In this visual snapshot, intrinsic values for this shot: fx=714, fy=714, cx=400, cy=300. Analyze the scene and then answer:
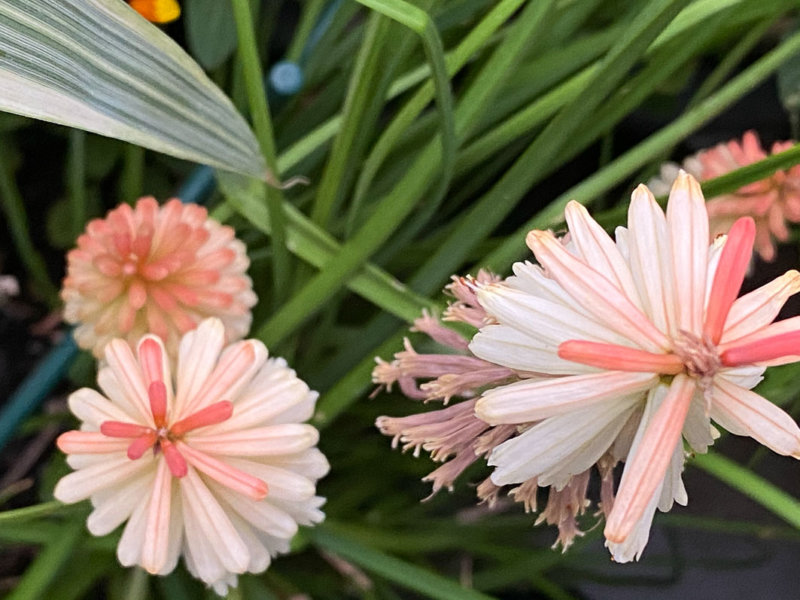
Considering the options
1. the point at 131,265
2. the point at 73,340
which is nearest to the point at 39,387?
the point at 73,340

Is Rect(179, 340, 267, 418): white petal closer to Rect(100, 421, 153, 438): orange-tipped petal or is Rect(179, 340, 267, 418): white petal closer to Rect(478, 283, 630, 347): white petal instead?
Rect(100, 421, 153, 438): orange-tipped petal

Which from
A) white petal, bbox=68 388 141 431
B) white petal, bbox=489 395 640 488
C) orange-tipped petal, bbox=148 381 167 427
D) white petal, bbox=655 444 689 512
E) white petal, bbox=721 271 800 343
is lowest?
white petal, bbox=655 444 689 512

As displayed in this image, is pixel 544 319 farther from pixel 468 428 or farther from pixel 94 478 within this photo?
pixel 94 478

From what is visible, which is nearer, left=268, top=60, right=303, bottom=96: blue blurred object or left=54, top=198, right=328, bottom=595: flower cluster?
left=54, top=198, right=328, bottom=595: flower cluster

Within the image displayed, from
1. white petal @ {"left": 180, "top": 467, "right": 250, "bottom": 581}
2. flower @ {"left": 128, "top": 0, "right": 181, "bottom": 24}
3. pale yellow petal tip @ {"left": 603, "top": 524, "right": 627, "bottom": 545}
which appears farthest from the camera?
flower @ {"left": 128, "top": 0, "right": 181, "bottom": 24}

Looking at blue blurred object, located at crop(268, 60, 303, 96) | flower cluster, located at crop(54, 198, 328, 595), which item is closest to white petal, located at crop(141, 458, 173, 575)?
flower cluster, located at crop(54, 198, 328, 595)

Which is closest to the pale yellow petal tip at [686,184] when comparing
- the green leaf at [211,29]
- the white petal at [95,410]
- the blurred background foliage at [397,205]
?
the blurred background foliage at [397,205]

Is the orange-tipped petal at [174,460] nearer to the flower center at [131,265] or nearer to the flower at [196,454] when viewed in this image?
the flower at [196,454]
